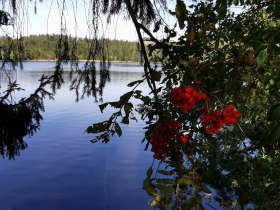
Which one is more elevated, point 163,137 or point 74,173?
point 163,137

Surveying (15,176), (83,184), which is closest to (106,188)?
(83,184)

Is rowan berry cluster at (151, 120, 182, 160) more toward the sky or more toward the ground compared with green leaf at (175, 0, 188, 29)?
more toward the ground

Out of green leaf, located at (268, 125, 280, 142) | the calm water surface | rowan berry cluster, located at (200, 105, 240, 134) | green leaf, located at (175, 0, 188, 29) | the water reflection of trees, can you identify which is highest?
green leaf, located at (175, 0, 188, 29)

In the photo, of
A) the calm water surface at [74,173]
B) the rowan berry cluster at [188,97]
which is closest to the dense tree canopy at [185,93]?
the rowan berry cluster at [188,97]

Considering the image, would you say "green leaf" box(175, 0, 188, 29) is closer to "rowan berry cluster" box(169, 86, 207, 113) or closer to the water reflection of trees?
"rowan berry cluster" box(169, 86, 207, 113)

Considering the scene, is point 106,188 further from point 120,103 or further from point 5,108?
point 120,103

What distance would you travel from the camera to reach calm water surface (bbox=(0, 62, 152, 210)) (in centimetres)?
1623

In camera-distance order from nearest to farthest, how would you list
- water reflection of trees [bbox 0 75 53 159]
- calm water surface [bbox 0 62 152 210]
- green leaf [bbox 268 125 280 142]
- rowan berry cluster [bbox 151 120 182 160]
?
green leaf [bbox 268 125 280 142], rowan berry cluster [bbox 151 120 182 160], water reflection of trees [bbox 0 75 53 159], calm water surface [bbox 0 62 152 210]

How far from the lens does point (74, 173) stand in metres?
20.0

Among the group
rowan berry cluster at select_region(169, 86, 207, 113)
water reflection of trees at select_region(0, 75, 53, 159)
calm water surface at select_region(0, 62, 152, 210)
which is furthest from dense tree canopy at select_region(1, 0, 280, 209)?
calm water surface at select_region(0, 62, 152, 210)

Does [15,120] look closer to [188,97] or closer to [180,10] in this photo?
[180,10]

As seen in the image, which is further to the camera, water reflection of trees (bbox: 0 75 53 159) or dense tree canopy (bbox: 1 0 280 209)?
Result: water reflection of trees (bbox: 0 75 53 159)

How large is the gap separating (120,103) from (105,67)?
5.08ft

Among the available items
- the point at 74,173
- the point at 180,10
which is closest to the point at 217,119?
the point at 180,10
